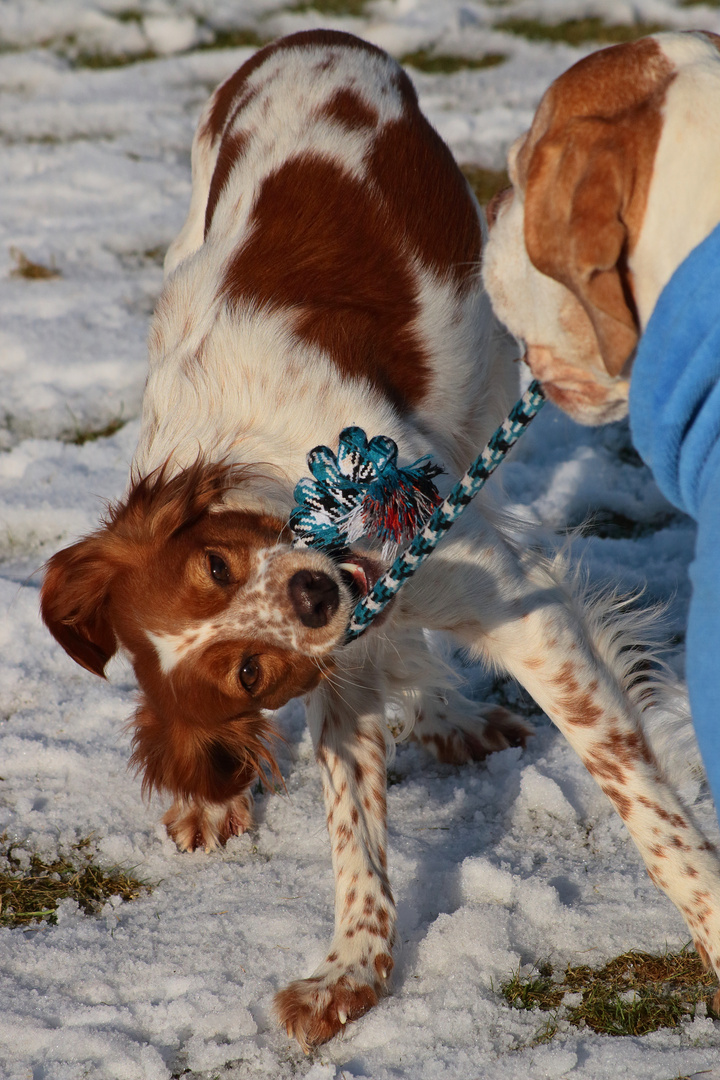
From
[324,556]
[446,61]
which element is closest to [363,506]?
[324,556]

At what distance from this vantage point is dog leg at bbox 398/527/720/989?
2.37m

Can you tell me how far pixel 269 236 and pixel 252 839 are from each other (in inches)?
61.8

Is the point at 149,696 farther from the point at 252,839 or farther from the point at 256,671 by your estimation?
the point at 252,839

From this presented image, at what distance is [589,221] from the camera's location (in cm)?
156

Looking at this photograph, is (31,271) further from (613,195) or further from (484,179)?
(613,195)

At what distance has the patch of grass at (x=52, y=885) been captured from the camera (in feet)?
8.56

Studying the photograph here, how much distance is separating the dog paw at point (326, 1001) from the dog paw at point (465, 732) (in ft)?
2.57

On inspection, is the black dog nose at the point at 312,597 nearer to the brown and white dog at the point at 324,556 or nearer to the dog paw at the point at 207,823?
the brown and white dog at the point at 324,556

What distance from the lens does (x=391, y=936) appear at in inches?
94.4

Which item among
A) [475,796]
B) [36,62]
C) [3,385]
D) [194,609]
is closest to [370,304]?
[194,609]

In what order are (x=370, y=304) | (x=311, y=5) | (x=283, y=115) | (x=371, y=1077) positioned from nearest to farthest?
1. (x=371, y=1077)
2. (x=370, y=304)
3. (x=283, y=115)
4. (x=311, y=5)

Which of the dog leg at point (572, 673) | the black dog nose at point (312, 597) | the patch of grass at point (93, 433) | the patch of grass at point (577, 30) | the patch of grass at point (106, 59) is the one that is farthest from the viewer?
the patch of grass at point (106, 59)

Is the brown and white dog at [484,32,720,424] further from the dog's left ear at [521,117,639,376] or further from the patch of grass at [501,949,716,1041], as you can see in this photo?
the patch of grass at [501,949,716,1041]

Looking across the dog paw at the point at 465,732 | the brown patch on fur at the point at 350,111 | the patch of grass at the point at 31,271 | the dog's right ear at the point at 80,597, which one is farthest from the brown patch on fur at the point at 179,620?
the patch of grass at the point at 31,271
